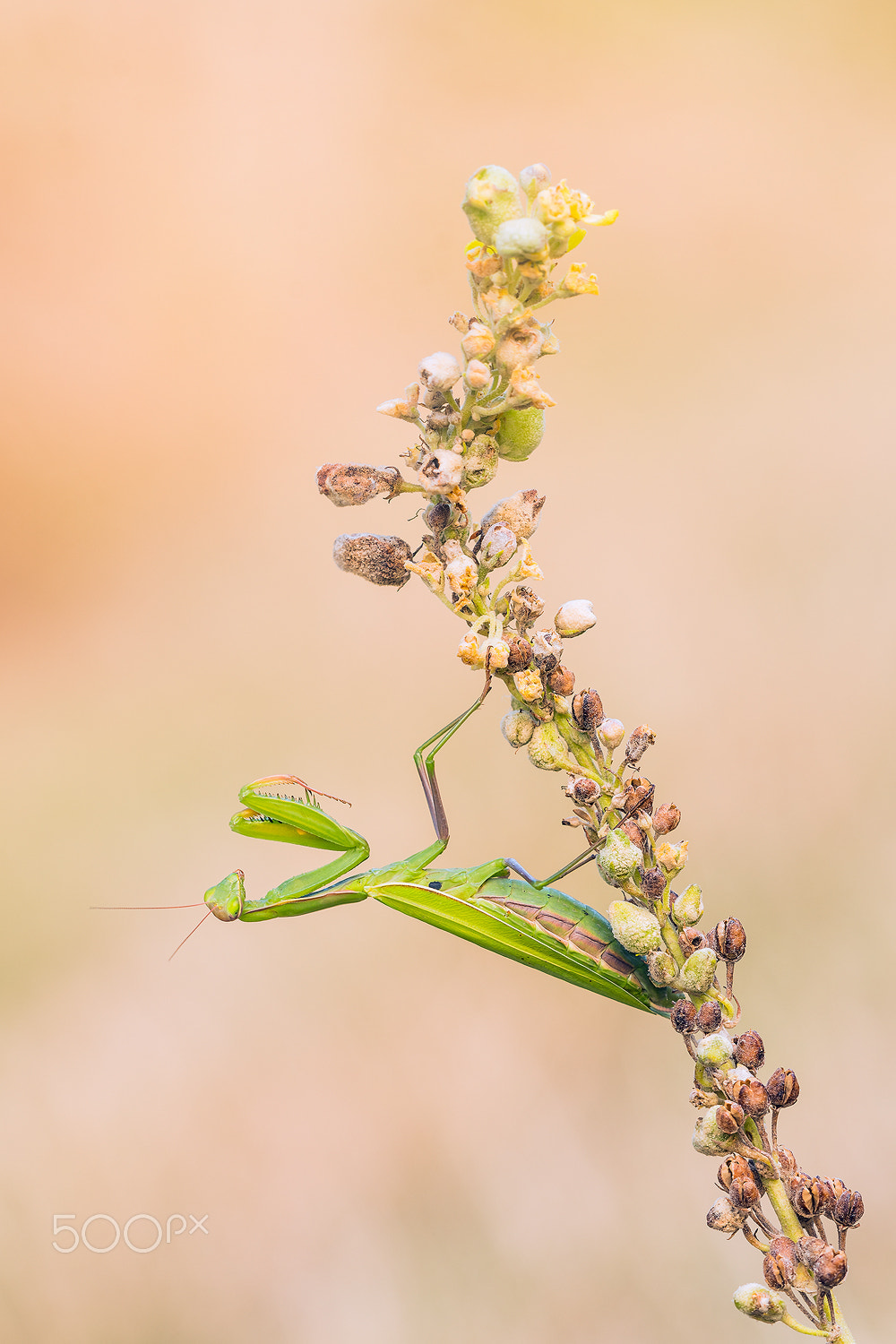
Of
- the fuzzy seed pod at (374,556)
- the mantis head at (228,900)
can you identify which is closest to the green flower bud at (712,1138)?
the fuzzy seed pod at (374,556)

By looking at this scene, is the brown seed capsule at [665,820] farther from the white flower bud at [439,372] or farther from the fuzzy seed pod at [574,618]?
the white flower bud at [439,372]

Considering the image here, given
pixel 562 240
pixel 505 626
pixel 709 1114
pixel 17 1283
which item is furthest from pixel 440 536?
pixel 17 1283

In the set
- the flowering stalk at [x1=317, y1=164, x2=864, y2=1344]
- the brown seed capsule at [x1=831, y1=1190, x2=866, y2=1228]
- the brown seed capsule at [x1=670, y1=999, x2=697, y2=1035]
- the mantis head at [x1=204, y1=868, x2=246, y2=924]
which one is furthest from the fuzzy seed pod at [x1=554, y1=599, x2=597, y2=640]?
the mantis head at [x1=204, y1=868, x2=246, y2=924]

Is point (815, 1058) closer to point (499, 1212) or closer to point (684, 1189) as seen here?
point (684, 1189)

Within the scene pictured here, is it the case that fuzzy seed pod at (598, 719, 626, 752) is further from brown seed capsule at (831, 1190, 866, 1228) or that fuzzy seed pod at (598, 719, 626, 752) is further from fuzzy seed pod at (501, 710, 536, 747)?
brown seed capsule at (831, 1190, 866, 1228)

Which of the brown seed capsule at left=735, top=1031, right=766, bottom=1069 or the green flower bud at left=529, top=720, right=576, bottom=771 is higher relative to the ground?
the green flower bud at left=529, top=720, right=576, bottom=771

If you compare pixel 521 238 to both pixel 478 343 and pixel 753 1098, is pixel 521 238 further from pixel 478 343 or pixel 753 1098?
pixel 753 1098
